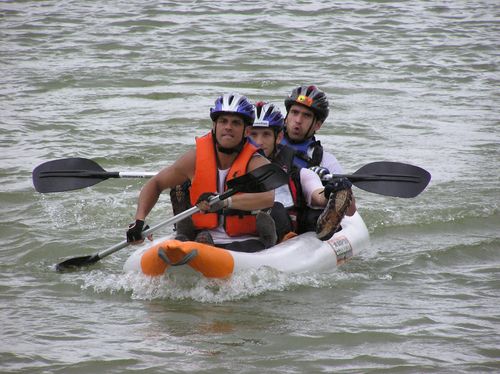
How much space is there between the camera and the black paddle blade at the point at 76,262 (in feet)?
25.5

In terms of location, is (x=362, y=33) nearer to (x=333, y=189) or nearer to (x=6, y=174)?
(x=6, y=174)

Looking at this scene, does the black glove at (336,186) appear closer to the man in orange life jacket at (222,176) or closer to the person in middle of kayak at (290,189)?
the person in middle of kayak at (290,189)

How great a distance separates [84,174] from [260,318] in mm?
2403

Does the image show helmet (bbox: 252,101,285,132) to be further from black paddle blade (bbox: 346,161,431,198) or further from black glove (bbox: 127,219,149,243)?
black glove (bbox: 127,219,149,243)

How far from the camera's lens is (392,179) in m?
8.49

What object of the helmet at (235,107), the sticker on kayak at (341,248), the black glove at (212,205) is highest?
the helmet at (235,107)

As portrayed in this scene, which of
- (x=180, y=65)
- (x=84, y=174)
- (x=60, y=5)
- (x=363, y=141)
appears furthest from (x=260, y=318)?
(x=60, y=5)

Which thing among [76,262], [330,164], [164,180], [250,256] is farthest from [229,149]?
[76,262]

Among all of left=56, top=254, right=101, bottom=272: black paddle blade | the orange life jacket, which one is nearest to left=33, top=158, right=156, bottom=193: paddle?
left=56, top=254, right=101, bottom=272: black paddle blade

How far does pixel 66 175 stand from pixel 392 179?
2.71 metres

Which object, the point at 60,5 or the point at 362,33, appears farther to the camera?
the point at 60,5

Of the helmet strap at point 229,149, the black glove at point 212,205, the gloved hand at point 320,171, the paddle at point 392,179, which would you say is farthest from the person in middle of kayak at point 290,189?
A: the black glove at point 212,205

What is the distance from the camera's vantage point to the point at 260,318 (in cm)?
664

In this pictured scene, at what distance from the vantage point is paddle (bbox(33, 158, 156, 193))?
8.30m
